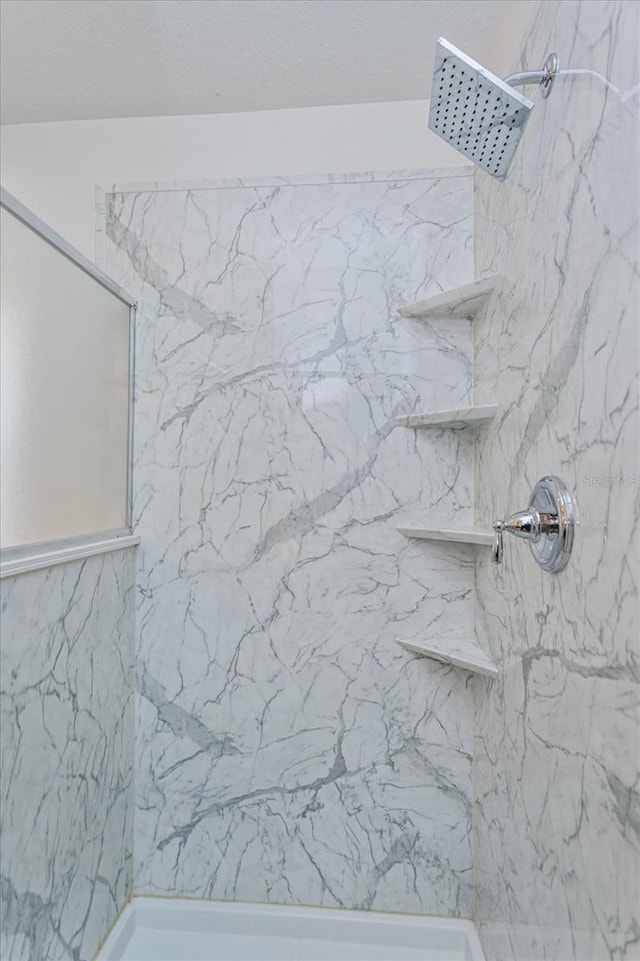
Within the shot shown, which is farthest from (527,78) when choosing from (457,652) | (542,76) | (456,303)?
(457,652)

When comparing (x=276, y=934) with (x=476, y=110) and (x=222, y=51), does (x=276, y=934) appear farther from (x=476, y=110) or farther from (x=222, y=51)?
(x=222, y=51)

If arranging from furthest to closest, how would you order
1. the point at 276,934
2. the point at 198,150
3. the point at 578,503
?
the point at 198,150 < the point at 276,934 < the point at 578,503

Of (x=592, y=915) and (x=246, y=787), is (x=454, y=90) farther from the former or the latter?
(x=246, y=787)

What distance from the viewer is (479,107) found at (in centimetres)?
102

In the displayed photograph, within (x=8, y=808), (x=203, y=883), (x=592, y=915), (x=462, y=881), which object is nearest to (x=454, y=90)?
(x=592, y=915)

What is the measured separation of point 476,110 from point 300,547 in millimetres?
1129

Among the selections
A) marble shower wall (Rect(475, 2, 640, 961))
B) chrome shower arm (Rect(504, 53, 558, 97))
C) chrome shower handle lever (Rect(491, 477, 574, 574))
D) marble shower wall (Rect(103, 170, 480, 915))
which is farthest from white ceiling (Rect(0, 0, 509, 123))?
chrome shower handle lever (Rect(491, 477, 574, 574))

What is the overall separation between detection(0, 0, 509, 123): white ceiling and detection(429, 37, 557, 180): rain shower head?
0.64m

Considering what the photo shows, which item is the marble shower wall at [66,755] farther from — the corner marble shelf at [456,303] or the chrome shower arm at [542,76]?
the chrome shower arm at [542,76]

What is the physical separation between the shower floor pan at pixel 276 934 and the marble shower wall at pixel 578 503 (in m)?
0.20

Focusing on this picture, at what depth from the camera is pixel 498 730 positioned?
1368 millimetres

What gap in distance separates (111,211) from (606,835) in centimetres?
190

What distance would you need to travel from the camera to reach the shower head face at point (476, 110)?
95cm

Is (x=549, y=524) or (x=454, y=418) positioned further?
(x=454, y=418)
